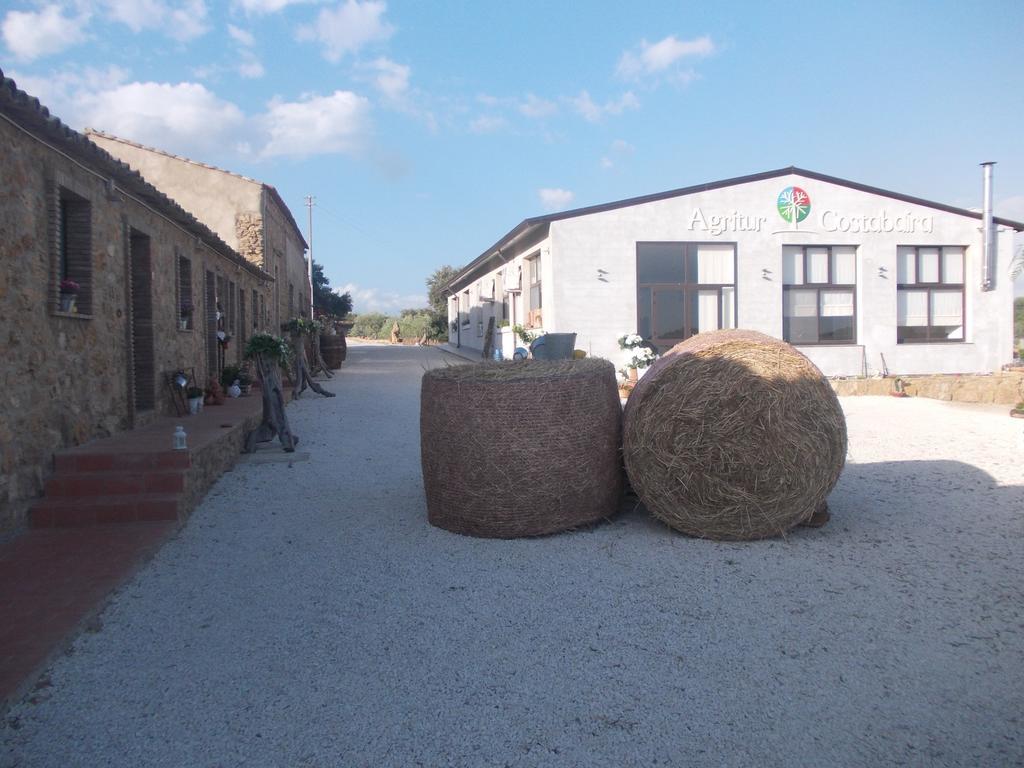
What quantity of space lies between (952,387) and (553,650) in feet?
49.5

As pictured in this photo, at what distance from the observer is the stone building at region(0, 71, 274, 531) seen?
530cm

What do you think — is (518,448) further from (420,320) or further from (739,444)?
(420,320)

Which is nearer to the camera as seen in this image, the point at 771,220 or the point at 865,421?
the point at 865,421

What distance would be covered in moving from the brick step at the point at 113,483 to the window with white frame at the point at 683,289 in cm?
1256

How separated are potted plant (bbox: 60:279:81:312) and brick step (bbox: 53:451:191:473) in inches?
47.0

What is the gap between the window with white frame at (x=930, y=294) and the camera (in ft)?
59.5

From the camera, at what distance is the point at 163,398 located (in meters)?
9.17

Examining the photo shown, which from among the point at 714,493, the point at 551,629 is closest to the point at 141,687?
the point at 551,629

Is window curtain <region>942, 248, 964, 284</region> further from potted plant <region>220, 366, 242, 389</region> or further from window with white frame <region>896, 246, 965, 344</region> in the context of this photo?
potted plant <region>220, 366, 242, 389</region>

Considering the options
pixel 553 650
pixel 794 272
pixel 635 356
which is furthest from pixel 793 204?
pixel 553 650

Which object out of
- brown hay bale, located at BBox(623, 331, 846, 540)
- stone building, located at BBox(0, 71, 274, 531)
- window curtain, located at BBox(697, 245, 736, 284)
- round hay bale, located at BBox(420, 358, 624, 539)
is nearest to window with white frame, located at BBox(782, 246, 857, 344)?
window curtain, located at BBox(697, 245, 736, 284)

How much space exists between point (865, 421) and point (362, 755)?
1063cm

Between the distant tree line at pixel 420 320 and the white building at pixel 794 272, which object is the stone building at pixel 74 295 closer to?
the white building at pixel 794 272

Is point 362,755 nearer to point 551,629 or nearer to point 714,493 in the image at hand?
point 551,629
